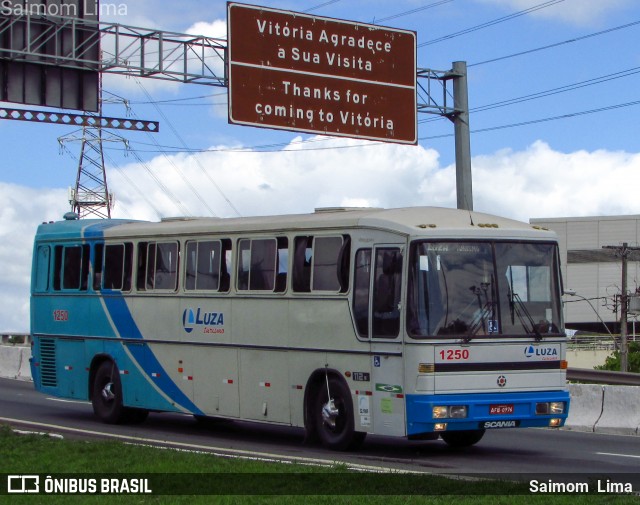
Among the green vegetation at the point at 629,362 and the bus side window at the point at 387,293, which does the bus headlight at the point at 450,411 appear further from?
the green vegetation at the point at 629,362

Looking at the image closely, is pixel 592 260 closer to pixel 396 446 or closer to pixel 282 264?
pixel 396 446

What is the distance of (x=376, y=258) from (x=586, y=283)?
84.0 m

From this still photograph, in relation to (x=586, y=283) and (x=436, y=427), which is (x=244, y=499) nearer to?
(x=436, y=427)

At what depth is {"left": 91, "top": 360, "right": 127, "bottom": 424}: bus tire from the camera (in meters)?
21.2

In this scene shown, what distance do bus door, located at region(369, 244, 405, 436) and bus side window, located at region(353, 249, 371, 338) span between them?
0.31 feet

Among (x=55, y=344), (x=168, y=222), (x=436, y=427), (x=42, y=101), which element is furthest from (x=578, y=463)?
(x=42, y=101)

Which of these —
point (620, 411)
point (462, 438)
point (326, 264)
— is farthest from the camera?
point (620, 411)

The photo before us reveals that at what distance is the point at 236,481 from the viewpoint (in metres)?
12.1

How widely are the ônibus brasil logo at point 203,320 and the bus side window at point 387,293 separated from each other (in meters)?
3.52

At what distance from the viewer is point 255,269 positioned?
18.4 metres

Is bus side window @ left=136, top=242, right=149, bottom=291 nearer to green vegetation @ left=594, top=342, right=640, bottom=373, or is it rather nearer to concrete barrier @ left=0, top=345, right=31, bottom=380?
concrete barrier @ left=0, top=345, right=31, bottom=380

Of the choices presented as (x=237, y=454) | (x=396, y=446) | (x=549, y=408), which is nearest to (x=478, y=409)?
(x=549, y=408)

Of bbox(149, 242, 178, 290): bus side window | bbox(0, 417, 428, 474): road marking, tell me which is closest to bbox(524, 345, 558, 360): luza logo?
bbox(0, 417, 428, 474): road marking

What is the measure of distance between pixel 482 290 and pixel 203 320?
518 centimetres
